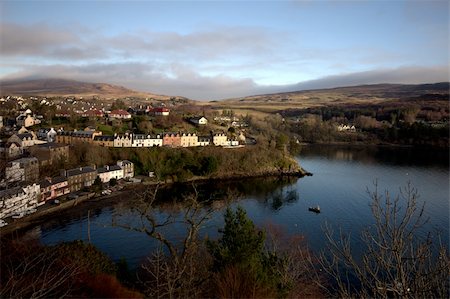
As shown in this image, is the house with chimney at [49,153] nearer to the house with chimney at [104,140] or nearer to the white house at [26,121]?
the house with chimney at [104,140]

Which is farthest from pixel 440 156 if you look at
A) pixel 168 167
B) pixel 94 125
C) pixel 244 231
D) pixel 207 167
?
pixel 244 231

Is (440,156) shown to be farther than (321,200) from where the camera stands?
Yes

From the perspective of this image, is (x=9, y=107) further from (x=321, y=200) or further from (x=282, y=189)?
(x=321, y=200)

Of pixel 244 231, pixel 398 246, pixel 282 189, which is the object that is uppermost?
pixel 398 246

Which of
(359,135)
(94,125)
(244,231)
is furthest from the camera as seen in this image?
(359,135)

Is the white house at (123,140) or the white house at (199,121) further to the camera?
the white house at (199,121)

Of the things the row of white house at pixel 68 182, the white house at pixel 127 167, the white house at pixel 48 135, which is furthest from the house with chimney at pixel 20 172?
the white house at pixel 48 135

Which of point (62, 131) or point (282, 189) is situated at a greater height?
point (62, 131)

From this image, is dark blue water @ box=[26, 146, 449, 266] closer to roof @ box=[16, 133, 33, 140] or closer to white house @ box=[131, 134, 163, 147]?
white house @ box=[131, 134, 163, 147]
